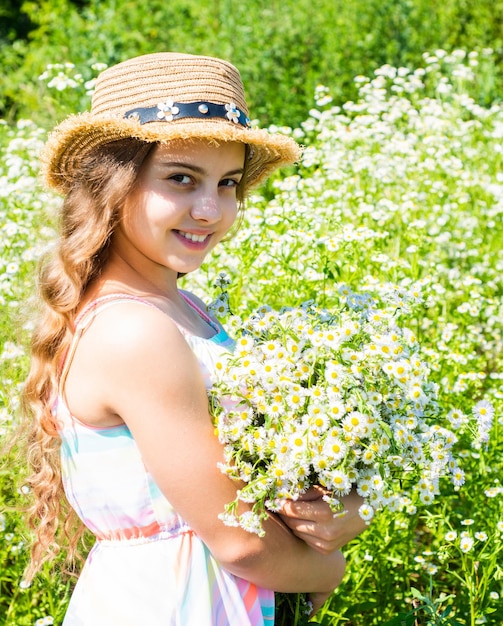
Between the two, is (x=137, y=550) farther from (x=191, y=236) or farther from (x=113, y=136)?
(x=113, y=136)

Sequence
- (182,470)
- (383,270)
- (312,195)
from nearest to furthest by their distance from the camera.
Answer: (182,470) < (383,270) < (312,195)

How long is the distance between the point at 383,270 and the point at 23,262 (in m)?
1.31

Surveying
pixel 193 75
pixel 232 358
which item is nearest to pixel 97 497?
pixel 232 358

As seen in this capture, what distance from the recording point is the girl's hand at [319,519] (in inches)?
60.2

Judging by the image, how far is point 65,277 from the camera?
1.62 meters

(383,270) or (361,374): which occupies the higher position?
(383,270)

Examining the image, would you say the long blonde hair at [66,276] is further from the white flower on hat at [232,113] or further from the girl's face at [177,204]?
the white flower on hat at [232,113]

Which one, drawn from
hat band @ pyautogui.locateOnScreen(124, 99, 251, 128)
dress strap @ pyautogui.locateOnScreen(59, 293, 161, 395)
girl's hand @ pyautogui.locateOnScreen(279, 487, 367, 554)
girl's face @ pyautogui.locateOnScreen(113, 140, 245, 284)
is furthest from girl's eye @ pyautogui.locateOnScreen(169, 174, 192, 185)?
girl's hand @ pyautogui.locateOnScreen(279, 487, 367, 554)

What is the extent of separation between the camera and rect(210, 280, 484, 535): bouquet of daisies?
142 cm

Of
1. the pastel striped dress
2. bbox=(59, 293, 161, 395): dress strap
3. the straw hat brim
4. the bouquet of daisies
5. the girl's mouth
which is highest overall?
the straw hat brim

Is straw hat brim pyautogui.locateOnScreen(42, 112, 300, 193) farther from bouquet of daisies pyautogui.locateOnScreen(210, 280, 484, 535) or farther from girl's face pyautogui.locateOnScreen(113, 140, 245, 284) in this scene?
bouquet of daisies pyautogui.locateOnScreen(210, 280, 484, 535)

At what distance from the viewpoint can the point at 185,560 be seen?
1531mm

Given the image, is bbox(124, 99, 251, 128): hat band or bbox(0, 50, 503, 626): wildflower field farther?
bbox(0, 50, 503, 626): wildflower field

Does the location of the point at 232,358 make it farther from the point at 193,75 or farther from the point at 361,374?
the point at 193,75
